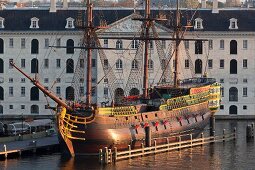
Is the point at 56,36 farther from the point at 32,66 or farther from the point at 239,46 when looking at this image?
the point at 239,46

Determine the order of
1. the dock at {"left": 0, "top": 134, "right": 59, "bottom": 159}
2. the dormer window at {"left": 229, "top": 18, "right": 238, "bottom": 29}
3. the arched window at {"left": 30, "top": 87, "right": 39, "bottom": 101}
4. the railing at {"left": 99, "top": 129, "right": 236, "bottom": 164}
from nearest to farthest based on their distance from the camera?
the railing at {"left": 99, "top": 129, "right": 236, "bottom": 164}, the dock at {"left": 0, "top": 134, "right": 59, "bottom": 159}, the dormer window at {"left": 229, "top": 18, "right": 238, "bottom": 29}, the arched window at {"left": 30, "top": 87, "right": 39, "bottom": 101}

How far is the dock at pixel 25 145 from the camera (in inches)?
3146

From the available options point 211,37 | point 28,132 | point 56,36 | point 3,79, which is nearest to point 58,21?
point 56,36

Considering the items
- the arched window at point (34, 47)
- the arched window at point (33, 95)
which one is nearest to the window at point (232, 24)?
the arched window at point (34, 47)

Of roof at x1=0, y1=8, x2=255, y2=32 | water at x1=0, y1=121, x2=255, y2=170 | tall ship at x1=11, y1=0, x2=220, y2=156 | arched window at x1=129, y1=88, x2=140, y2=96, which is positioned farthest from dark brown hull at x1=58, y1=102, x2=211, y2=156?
roof at x1=0, y1=8, x2=255, y2=32

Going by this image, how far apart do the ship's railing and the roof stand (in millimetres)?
43093

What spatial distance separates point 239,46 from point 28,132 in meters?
43.6

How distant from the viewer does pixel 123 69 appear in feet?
424

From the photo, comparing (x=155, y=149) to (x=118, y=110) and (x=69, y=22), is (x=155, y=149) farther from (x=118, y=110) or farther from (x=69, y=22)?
(x=69, y=22)

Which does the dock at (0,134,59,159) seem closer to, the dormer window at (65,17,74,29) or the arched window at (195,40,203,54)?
the dormer window at (65,17,74,29)

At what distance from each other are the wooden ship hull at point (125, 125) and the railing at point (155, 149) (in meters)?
1.32

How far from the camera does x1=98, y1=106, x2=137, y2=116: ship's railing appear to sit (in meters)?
82.8

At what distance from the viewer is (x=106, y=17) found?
428 ft

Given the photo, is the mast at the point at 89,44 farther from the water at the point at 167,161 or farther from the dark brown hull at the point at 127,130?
the water at the point at 167,161
